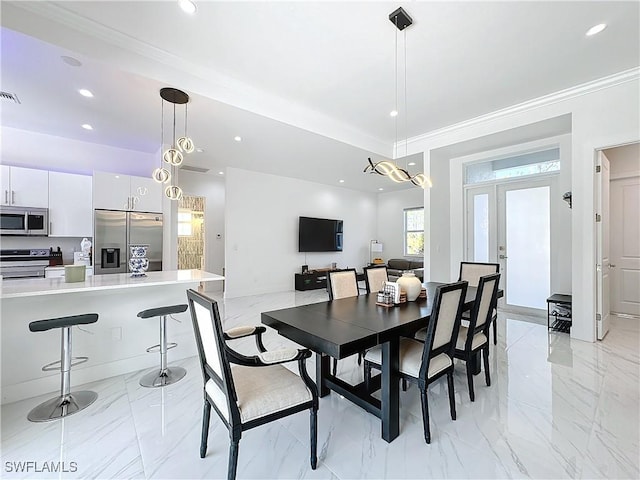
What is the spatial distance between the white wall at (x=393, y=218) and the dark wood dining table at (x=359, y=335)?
6598mm

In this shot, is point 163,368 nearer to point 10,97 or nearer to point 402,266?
point 10,97

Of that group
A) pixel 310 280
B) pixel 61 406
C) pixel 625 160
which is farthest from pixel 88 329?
pixel 625 160

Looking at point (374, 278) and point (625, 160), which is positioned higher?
point (625, 160)

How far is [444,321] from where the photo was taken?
194 cm

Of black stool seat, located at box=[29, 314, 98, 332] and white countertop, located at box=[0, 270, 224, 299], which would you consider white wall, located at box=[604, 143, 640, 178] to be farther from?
black stool seat, located at box=[29, 314, 98, 332]

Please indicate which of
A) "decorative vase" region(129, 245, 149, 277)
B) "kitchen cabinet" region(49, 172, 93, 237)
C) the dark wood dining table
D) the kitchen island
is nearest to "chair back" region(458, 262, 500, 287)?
the dark wood dining table

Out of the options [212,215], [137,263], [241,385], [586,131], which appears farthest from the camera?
[212,215]

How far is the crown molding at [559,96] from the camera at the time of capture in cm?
327

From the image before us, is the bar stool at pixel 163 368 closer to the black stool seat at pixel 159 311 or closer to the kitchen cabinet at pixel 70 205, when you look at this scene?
the black stool seat at pixel 159 311

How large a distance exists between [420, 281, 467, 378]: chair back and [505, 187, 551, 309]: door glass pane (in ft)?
12.4

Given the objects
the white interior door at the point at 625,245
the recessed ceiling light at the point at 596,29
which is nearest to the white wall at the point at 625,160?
the white interior door at the point at 625,245

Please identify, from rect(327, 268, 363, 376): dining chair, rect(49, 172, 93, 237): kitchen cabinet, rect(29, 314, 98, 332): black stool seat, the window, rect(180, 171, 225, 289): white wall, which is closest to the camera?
rect(29, 314, 98, 332): black stool seat

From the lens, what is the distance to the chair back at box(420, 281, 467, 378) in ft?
5.98

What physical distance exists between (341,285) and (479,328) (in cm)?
133
